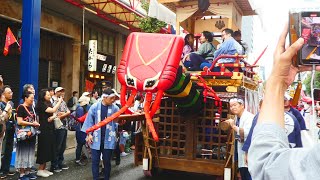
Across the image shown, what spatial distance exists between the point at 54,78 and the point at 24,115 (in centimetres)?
858

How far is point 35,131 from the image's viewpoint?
636 centimetres

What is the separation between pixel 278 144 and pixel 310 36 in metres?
0.63

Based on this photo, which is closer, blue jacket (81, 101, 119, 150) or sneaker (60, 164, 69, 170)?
blue jacket (81, 101, 119, 150)

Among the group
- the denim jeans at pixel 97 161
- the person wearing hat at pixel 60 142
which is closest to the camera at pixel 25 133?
the person wearing hat at pixel 60 142

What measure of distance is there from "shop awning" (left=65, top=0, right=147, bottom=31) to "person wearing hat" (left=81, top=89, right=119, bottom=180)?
6.70 metres

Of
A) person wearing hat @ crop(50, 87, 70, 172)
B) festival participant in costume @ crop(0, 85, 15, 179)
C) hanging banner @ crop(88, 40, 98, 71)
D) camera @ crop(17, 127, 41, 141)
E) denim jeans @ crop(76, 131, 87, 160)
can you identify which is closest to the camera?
camera @ crop(17, 127, 41, 141)

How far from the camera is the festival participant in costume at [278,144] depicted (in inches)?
37.5

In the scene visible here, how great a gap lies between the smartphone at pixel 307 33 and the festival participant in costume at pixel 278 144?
3.7 inches

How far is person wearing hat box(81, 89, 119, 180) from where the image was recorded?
5977 mm

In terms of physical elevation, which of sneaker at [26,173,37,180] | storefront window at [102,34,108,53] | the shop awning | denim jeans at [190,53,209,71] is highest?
the shop awning

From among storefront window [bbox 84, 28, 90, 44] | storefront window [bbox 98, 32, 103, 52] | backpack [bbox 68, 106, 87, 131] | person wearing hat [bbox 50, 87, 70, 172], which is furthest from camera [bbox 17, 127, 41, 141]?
storefront window [bbox 98, 32, 103, 52]

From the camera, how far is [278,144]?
109 cm

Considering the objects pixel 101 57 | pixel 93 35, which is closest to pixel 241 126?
pixel 101 57

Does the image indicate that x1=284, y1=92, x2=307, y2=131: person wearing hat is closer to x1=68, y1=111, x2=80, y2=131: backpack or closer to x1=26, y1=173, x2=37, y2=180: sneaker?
x1=26, y1=173, x2=37, y2=180: sneaker
